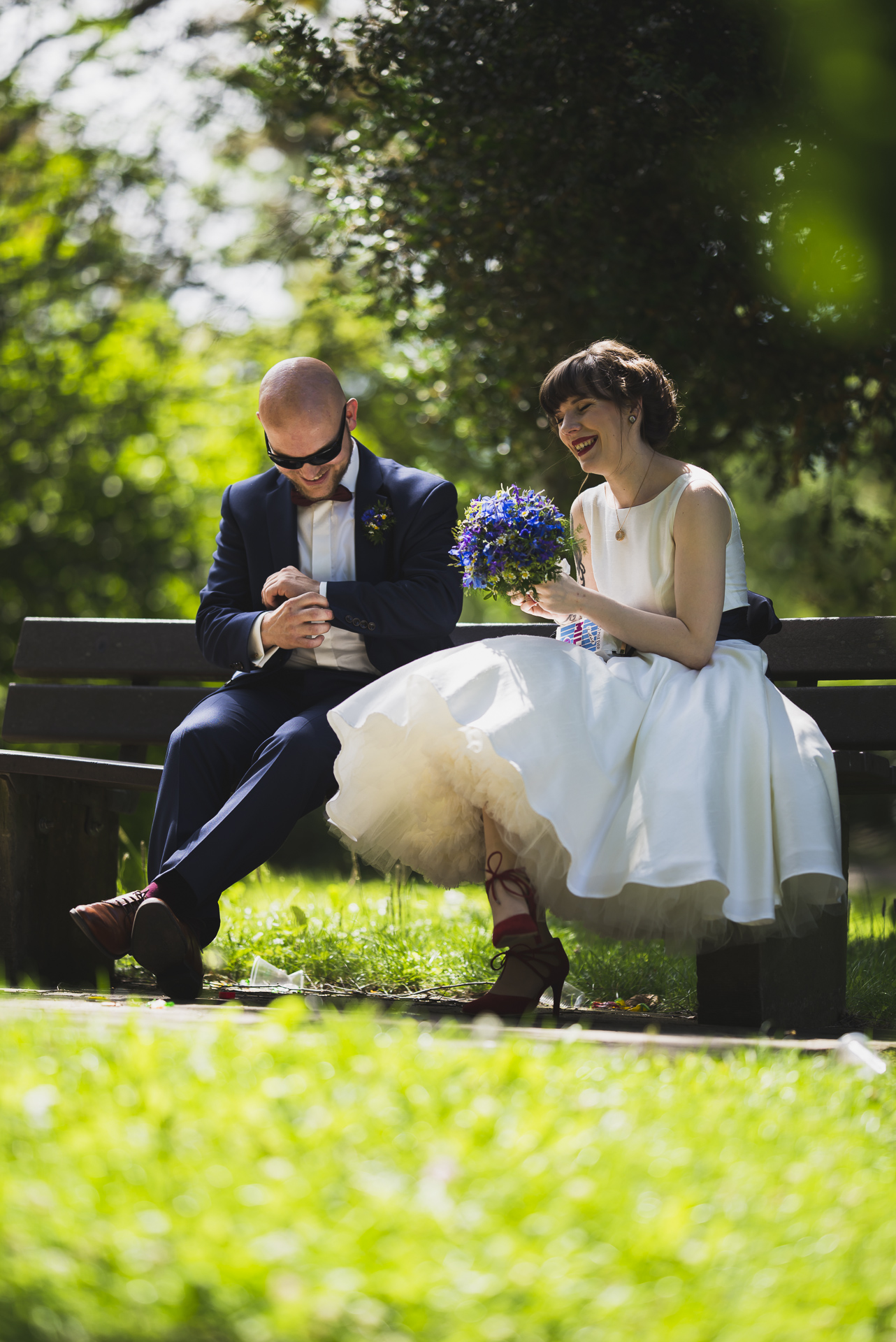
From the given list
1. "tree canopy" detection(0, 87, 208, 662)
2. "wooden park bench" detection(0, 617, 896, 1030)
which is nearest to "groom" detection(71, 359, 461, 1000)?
"wooden park bench" detection(0, 617, 896, 1030)

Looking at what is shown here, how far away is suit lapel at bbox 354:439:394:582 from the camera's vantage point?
4.09 meters

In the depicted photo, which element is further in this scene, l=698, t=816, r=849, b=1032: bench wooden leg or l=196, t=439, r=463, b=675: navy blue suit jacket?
l=196, t=439, r=463, b=675: navy blue suit jacket

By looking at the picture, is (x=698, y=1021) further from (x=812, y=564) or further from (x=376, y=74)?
(x=812, y=564)

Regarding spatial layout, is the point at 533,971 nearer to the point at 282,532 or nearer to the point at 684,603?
the point at 684,603

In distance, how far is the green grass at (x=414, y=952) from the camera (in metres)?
4.20

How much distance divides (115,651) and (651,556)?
2299 millimetres

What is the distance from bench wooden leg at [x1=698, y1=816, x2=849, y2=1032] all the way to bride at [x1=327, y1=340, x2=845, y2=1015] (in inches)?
3.4

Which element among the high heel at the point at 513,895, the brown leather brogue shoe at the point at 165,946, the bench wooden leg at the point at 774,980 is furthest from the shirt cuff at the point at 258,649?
the bench wooden leg at the point at 774,980

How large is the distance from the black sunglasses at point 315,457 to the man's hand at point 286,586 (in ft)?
1.09

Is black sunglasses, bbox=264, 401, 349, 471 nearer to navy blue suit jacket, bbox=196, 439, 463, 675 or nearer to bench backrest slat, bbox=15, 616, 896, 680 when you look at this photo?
Result: navy blue suit jacket, bbox=196, 439, 463, 675

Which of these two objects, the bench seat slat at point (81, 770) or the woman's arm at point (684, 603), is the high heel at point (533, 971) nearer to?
the woman's arm at point (684, 603)

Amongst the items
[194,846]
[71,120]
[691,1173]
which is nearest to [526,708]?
[194,846]

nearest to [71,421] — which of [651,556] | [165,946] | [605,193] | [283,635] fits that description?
[605,193]

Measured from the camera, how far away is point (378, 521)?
13.3 ft
